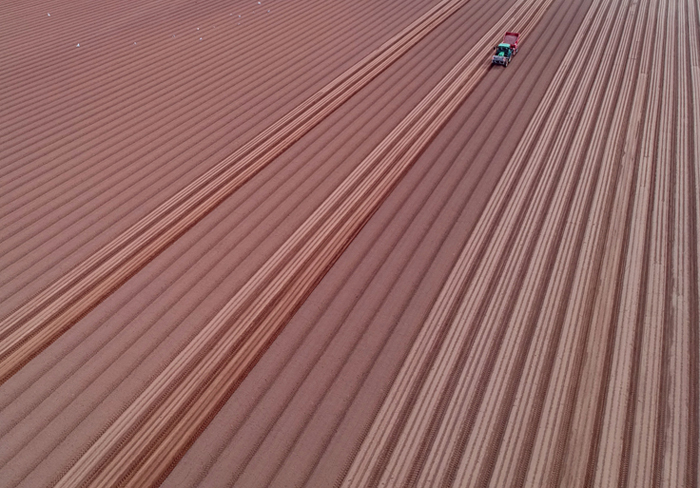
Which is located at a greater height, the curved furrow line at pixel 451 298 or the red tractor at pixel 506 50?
the red tractor at pixel 506 50

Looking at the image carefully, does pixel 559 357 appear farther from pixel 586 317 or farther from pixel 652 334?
pixel 652 334

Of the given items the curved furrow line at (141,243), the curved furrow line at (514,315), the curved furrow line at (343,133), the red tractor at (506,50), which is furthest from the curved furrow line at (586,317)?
the curved furrow line at (141,243)

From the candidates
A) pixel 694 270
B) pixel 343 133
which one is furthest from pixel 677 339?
pixel 343 133

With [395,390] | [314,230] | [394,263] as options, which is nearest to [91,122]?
[314,230]

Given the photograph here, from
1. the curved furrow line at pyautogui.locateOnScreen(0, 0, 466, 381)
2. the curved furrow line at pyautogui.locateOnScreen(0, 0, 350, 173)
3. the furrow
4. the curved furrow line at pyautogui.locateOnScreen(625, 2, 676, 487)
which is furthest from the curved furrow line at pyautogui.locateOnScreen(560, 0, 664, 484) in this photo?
the curved furrow line at pyautogui.locateOnScreen(0, 0, 350, 173)

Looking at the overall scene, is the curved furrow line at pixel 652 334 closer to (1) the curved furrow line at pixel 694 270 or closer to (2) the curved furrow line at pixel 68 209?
(1) the curved furrow line at pixel 694 270

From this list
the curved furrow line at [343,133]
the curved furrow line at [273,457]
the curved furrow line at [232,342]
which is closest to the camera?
the curved furrow line at [273,457]
